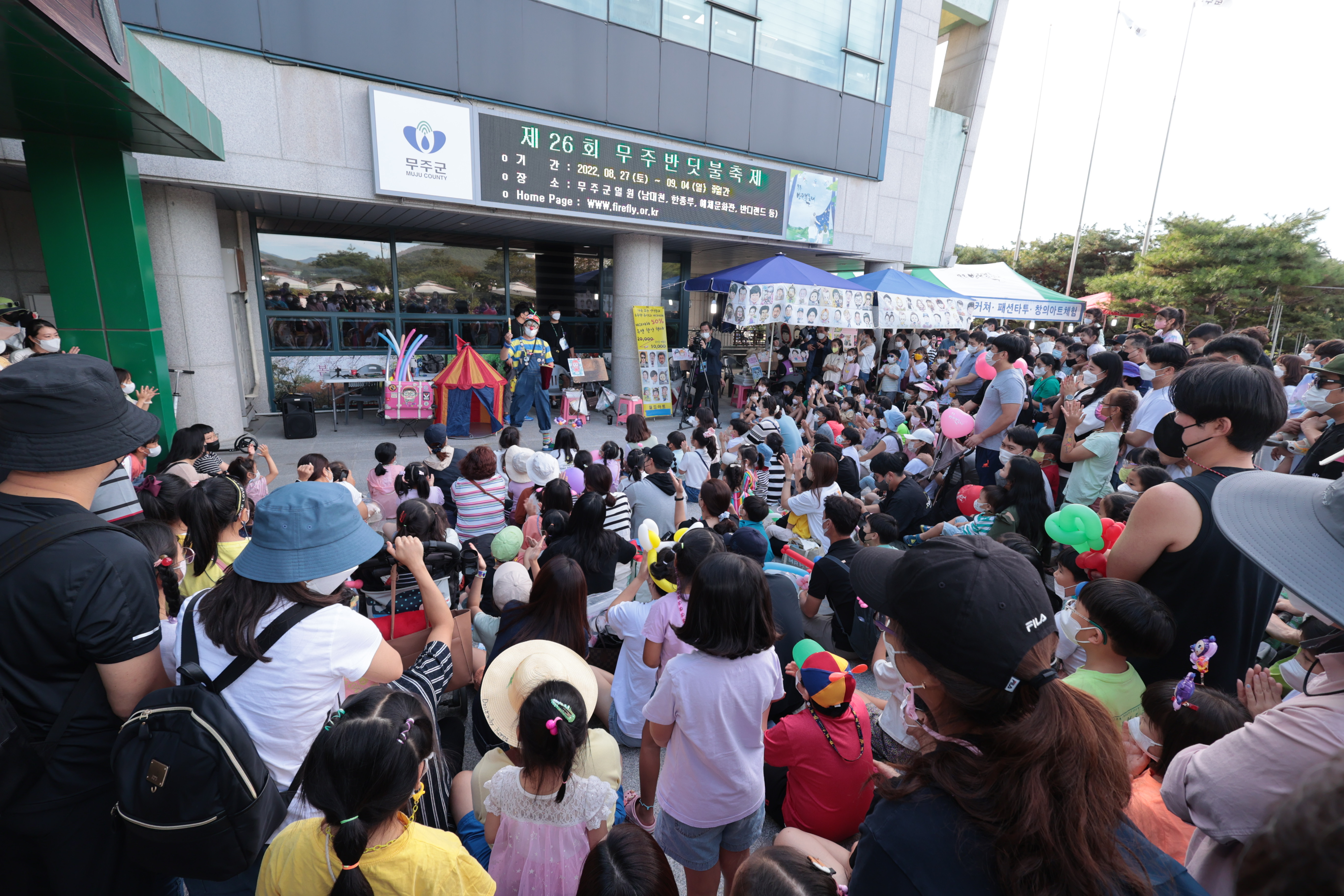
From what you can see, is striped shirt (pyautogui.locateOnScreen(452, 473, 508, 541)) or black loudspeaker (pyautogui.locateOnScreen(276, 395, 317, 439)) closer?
striped shirt (pyautogui.locateOnScreen(452, 473, 508, 541))

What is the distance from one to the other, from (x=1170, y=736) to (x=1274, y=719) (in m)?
0.88

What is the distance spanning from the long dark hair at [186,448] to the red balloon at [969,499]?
6193mm

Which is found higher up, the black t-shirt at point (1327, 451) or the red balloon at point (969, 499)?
the black t-shirt at point (1327, 451)

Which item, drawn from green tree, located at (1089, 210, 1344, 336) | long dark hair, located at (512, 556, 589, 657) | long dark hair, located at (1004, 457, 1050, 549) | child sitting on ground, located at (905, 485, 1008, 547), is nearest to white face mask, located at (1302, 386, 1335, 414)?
long dark hair, located at (1004, 457, 1050, 549)

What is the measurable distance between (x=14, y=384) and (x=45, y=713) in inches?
35.2

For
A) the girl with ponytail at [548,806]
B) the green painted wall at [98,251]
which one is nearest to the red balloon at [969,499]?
the girl with ponytail at [548,806]

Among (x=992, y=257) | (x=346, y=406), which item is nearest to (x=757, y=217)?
(x=346, y=406)

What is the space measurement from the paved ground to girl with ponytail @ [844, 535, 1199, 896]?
266 inches

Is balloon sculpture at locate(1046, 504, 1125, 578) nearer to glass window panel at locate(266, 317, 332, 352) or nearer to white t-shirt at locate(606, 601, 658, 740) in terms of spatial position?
white t-shirt at locate(606, 601, 658, 740)

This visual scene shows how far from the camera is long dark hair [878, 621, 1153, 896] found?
866 mm

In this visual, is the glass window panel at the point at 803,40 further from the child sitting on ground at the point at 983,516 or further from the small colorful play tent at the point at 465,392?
the child sitting on ground at the point at 983,516

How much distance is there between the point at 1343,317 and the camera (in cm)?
2236

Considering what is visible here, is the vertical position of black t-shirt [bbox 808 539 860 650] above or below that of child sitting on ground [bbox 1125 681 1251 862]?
below

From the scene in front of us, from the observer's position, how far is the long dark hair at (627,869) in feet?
4.95
